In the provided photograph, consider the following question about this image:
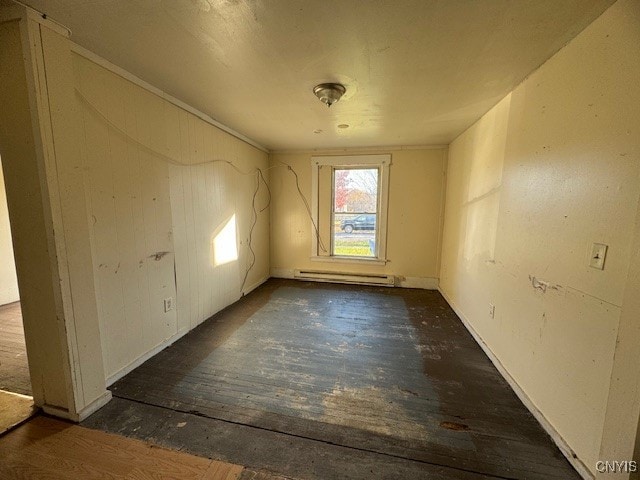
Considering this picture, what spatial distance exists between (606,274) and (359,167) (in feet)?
11.0

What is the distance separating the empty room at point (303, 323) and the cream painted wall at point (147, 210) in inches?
0.7

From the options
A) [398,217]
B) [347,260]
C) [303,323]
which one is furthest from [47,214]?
[398,217]

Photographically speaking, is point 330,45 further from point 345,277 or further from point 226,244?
point 345,277

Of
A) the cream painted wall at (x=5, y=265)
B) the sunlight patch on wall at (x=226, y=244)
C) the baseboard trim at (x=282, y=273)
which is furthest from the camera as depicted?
the baseboard trim at (x=282, y=273)

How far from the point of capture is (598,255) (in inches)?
45.9

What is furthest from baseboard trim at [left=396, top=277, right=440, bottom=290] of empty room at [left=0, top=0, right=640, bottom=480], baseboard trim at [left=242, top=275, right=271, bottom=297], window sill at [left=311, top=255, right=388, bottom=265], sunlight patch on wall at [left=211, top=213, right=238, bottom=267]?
sunlight patch on wall at [left=211, top=213, right=238, bottom=267]

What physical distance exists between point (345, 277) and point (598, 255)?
3255mm

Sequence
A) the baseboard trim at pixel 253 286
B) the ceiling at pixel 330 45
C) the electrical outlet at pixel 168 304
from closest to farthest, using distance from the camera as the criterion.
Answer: the ceiling at pixel 330 45 < the electrical outlet at pixel 168 304 < the baseboard trim at pixel 253 286

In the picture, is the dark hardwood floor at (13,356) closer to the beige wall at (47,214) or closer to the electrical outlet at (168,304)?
the beige wall at (47,214)

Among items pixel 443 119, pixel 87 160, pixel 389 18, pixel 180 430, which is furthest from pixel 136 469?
pixel 443 119

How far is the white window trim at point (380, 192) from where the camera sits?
3988mm

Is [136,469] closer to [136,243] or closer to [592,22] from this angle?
[136,243]

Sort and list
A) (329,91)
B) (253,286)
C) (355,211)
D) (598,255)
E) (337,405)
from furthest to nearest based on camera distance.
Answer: (355,211) < (253,286) < (329,91) < (337,405) < (598,255)

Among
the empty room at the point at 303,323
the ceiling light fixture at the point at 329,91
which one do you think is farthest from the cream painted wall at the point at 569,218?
the ceiling light fixture at the point at 329,91
